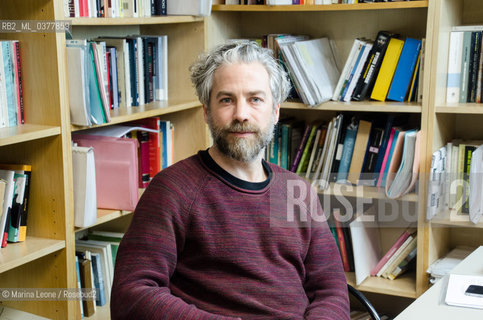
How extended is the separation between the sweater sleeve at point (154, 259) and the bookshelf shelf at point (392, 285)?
1191 mm

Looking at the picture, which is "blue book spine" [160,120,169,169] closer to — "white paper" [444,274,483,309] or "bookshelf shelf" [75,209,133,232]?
"bookshelf shelf" [75,209,133,232]

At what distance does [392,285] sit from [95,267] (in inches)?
47.5

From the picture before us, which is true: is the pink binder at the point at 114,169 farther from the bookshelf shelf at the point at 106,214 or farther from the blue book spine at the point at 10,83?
the blue book spine at the point at 10,83

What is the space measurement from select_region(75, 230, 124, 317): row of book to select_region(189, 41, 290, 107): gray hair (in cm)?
→ 86

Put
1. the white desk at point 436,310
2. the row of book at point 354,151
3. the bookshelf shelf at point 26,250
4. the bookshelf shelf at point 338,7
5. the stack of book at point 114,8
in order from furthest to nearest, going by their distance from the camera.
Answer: the row of book at point 354,151, the bookshelf shelf at point 338,7, the stack of book at point 114,8, the bookshelf shelf at point 26,250, the white desk at point 436,310

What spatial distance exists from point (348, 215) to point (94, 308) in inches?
45.8

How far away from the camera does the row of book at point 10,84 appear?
189 centimetres

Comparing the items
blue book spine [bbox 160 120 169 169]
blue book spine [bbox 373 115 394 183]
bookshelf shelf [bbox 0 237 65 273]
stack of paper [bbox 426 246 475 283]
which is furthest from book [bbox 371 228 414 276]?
bookshelf shelf [bbox 0 237 65 273]

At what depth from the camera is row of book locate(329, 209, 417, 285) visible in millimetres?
2568

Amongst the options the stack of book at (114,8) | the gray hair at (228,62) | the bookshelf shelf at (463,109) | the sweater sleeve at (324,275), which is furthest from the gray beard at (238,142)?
the bookshelf shelf at (463,109)

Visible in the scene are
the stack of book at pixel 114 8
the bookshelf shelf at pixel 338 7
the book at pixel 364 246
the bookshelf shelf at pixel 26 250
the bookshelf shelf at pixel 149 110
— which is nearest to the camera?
the bookshelf shelf at pixel 26 250

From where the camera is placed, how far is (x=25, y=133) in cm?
183

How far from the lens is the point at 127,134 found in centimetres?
244

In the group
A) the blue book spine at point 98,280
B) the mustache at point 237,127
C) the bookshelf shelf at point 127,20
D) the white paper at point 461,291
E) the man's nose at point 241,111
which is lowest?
the blue book spine at point 98,280
